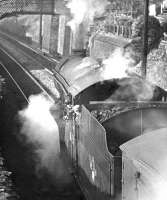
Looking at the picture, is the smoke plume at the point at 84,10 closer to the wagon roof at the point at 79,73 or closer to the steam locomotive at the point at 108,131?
the wagon roof at the point at 79,73

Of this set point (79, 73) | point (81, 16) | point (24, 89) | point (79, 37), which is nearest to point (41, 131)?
point (79, 73)

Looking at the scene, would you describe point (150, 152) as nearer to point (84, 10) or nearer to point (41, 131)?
point (41, 131)

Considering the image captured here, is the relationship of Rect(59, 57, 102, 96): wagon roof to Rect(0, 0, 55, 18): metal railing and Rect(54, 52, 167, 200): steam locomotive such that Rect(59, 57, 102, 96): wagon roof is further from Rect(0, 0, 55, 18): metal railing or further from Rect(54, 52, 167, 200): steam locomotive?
Rect(0, 0, 55, 18): metal railing

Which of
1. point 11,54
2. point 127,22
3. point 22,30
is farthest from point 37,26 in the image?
point 127,22

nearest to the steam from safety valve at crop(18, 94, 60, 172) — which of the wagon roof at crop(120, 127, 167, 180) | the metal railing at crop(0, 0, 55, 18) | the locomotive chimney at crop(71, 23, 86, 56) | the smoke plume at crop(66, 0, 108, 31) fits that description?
the wagon roof at crop(120, 127, 167, 180)

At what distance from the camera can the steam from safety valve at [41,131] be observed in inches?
587

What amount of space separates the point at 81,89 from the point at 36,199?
3070 millimetres

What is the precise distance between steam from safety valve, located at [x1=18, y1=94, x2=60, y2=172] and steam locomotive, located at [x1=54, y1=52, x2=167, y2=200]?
1.35 m

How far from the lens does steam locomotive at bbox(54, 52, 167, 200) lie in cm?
691

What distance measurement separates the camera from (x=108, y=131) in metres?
8.86

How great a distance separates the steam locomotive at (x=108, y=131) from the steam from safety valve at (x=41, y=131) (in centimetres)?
135

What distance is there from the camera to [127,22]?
33.2 metres

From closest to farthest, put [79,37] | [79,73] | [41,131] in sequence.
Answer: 1. [79,73]
2. [41,131]
3. [79,37]

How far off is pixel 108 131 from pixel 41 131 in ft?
31.2
